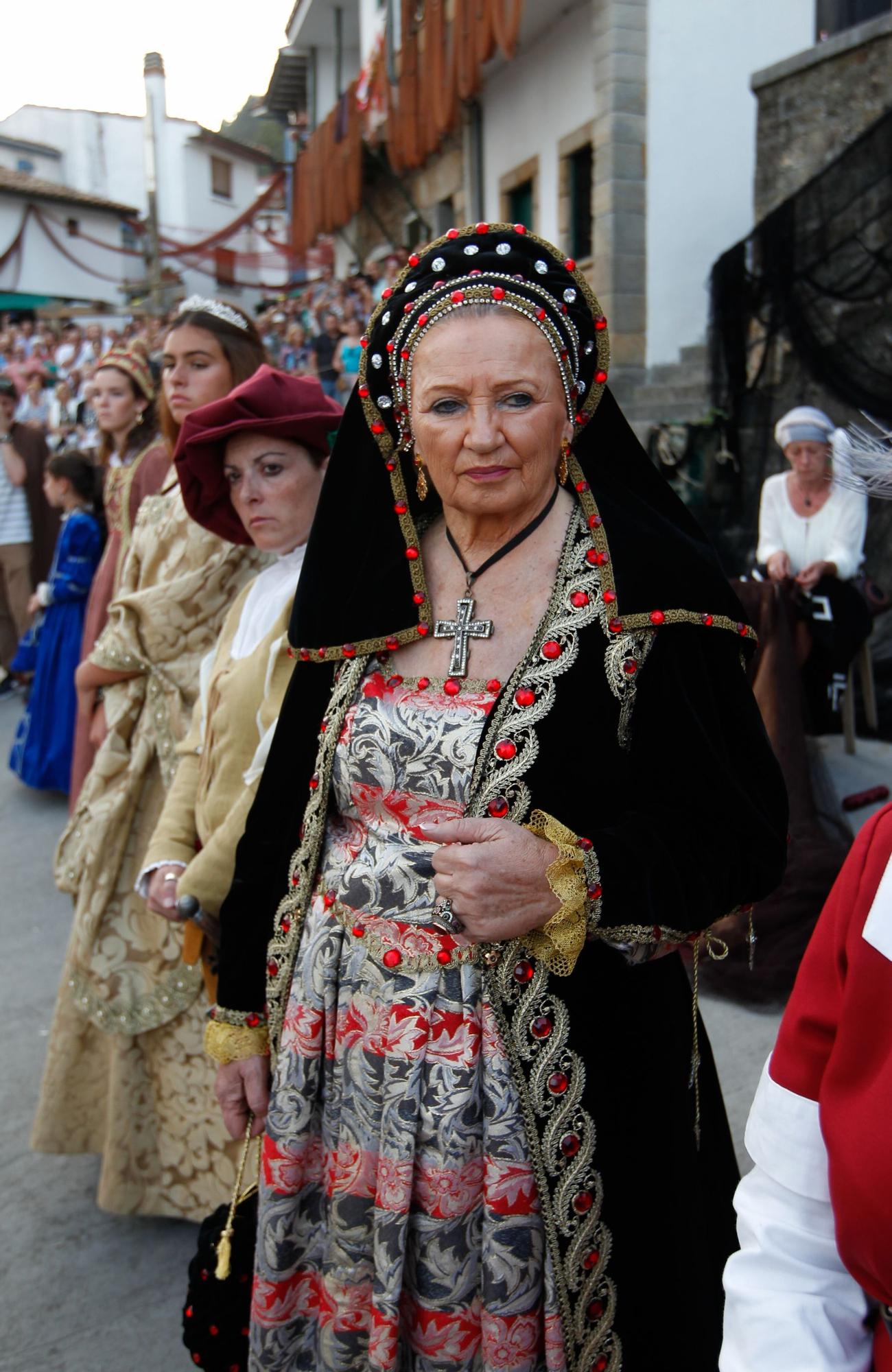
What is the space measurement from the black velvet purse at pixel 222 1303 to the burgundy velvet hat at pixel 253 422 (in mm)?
1247

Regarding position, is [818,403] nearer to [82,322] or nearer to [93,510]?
[93,510]

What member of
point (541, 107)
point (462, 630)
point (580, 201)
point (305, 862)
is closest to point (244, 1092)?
point (305, 862)

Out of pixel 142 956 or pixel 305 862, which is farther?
pixel 142 956

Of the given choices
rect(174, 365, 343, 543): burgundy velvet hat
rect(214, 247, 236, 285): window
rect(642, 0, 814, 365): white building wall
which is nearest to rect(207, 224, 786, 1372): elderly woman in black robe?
rect(174, 365, 343, 543): burgundy velvet hat

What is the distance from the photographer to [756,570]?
17.7 feet

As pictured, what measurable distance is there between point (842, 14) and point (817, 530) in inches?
341

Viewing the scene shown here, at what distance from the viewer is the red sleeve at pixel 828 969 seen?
0.92m

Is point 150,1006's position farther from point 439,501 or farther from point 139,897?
point 439,501

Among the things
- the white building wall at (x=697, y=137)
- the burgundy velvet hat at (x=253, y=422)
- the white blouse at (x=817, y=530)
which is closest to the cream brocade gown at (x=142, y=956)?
the burgundy velvet hat at (x=253, y=422)

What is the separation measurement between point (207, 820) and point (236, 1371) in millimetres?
933

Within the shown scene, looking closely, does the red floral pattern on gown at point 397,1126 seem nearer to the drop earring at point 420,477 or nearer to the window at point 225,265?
the drop earring at point 420,477

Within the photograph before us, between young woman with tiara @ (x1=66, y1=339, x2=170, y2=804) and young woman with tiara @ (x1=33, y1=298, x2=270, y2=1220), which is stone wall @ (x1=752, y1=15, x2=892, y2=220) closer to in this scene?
young woman with tiara @ (x1=66, y1=339, x2=170, y2=804)

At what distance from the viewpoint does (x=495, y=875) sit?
135 cm

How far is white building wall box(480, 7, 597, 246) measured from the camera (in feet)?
36.0
